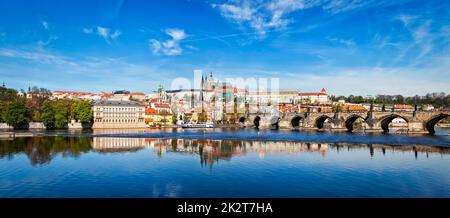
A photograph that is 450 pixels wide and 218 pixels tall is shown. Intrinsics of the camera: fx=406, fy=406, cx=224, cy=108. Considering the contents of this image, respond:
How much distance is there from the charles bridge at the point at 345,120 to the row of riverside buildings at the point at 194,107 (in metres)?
4.78

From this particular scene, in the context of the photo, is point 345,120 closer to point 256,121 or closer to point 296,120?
point 296,120

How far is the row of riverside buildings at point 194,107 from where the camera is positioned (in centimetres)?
8431

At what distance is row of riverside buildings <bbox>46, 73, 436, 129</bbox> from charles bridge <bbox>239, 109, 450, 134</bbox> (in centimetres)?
478

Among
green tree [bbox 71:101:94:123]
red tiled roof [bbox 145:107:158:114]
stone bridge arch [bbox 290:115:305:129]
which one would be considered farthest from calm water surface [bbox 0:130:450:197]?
red tiled roof [bbox 145:107:158:114]

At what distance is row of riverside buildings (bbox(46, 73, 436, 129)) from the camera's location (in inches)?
3319

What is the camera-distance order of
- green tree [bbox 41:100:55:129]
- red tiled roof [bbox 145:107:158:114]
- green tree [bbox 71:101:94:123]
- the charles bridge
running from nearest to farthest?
1. the charles bridge
2. green tree [bbox 41:100:55:129]
3. green tree [bbox 71:101:94:123]
4. red tiled roof [bbox 145:107:158:114]

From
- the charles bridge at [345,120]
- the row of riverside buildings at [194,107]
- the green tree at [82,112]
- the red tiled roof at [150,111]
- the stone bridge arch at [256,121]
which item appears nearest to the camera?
the charles bridge at [345,120]

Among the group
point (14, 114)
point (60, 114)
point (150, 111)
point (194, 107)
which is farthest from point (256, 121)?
point (14, 114)

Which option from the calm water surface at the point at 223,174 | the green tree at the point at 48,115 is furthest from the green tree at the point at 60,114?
the calm water surface at the point at 223,174

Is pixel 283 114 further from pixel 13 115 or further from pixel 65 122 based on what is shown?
pixel 13 115

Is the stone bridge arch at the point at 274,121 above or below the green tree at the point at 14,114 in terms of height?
below

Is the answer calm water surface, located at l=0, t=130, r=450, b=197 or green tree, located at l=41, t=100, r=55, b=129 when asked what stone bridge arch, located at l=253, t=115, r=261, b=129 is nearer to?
green tree, located at l=41, t=100, r=55, b=129

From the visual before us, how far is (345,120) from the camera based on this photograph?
7138cm

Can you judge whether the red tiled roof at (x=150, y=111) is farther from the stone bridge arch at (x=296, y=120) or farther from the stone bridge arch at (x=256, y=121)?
the stone bridge arch at (x=296, y=120)
